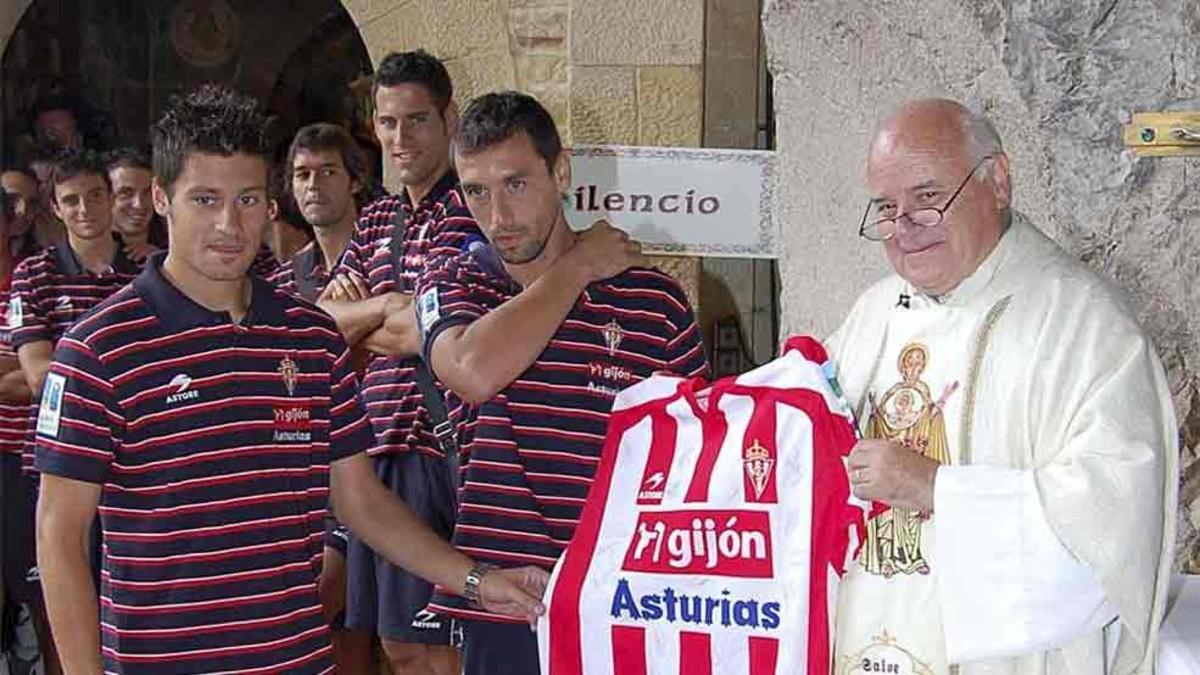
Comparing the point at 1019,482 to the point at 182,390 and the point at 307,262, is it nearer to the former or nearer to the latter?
the point at 182,390

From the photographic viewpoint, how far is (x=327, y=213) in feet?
14.8

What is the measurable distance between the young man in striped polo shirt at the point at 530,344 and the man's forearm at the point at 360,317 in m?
0.55

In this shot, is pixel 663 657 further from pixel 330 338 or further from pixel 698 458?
pixel 330 338

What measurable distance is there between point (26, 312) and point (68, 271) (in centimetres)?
21

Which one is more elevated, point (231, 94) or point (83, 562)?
point (231, 94)

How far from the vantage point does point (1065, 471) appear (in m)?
2.30

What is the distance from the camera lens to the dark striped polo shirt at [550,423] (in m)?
3.04

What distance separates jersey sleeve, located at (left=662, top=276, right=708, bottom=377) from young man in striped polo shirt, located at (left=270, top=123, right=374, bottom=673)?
1498 millimetres

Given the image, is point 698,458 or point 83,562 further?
point 698,458

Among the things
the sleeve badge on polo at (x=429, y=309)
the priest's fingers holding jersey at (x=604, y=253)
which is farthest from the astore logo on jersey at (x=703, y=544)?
the sleeve badge on polo at (x=429, y=309)

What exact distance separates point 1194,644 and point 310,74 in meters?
9.07

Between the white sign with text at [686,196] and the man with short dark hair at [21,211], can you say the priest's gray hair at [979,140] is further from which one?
the man with short dark hair at [21,211]

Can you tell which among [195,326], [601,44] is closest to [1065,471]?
[195,326]

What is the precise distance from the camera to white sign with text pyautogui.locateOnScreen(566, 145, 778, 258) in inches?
176
